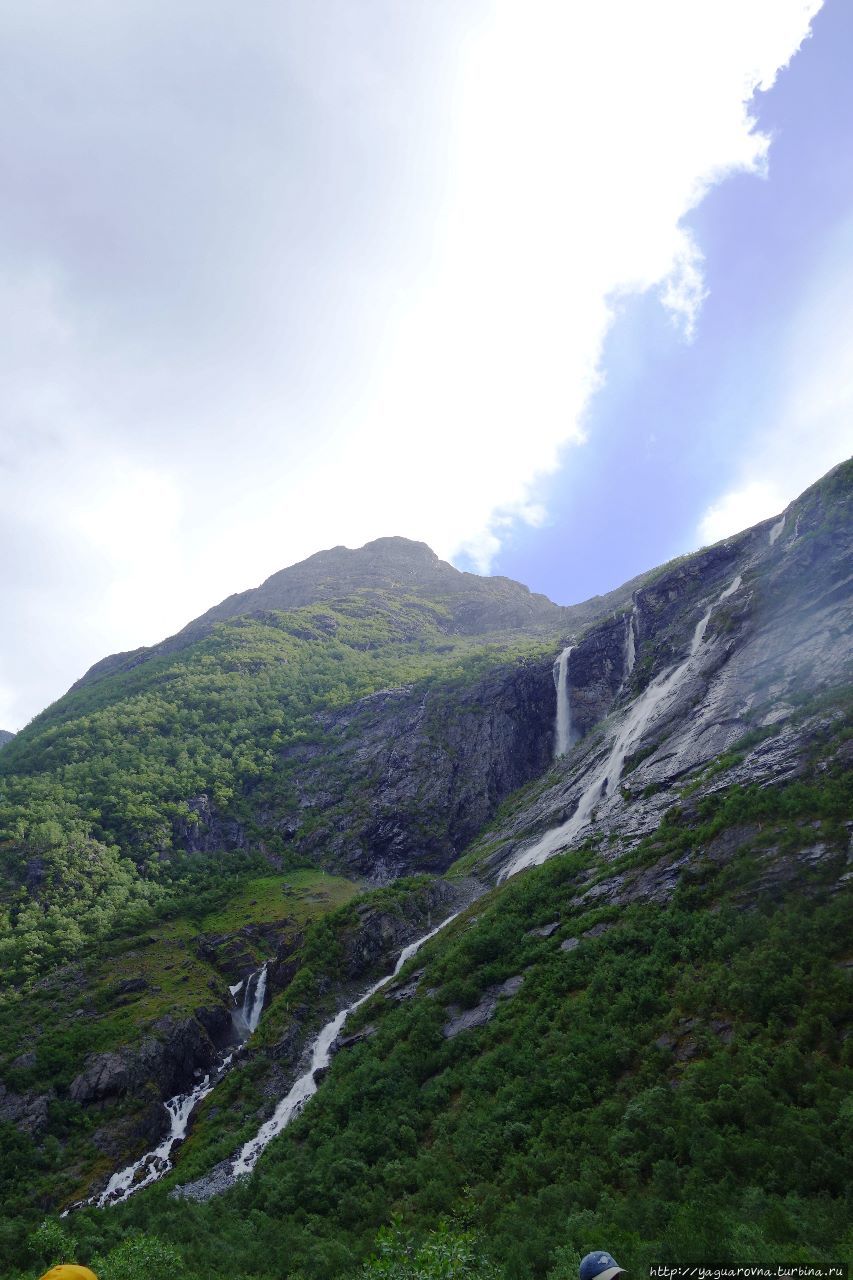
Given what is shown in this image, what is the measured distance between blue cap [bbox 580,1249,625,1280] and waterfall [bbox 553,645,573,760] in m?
77.6

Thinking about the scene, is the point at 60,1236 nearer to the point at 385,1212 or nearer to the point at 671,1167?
the point at 385,1212

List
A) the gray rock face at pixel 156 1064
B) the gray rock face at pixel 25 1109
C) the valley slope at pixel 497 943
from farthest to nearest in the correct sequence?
the gray rock face at pixel 156 1064, the gray rock face at pixel 25 1109, the valley slope at pixel 497 943

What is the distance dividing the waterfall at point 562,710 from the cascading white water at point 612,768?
24.4 meters

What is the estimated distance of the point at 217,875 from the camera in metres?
75.9

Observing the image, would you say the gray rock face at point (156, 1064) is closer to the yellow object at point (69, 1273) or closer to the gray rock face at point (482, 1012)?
the gray rock face at point (482, 1012)

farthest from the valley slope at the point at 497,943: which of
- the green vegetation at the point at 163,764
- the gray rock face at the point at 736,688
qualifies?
the green vegetation at the point at 163,764

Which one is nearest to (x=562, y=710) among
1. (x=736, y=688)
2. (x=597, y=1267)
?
(x=736, y=688)

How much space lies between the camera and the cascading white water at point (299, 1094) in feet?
102

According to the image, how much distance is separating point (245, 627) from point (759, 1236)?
15161 centimetres

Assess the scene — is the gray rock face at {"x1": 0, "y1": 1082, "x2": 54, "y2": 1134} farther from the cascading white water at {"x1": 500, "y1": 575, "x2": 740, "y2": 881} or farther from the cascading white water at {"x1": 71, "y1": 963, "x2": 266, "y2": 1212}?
the cascading white water at {"x1": 500, "y1": 575, "x2": 740, "y2": 881}

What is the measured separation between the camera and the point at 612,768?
5297 centimetres

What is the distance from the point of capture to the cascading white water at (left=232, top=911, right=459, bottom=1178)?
3114cm

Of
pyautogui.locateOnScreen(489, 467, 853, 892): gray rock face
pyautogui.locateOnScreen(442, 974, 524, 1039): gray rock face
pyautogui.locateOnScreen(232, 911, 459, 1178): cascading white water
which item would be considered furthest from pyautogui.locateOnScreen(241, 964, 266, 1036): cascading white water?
pyautogui.locateOnScreen(442, 974, 524, 1039): gray rock face

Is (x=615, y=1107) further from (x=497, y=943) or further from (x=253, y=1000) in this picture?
(x=253, y=1000)
